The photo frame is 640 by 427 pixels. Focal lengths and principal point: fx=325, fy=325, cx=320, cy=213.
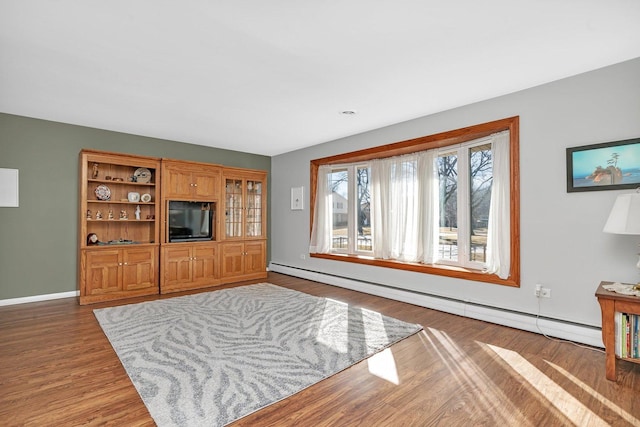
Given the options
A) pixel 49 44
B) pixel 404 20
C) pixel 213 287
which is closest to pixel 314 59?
pixel 404 20

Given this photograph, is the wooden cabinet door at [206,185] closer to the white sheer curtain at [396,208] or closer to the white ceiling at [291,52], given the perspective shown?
the white ceiling at [291,52]

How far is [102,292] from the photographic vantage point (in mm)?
4547

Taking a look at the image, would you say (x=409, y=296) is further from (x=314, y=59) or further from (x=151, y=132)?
(x=151, y=132)

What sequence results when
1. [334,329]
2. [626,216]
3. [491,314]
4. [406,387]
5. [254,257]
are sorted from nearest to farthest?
[406,387] < [626,216] < [334,329] < [491,314] < [254,257]

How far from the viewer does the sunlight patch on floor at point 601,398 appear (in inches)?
76.7

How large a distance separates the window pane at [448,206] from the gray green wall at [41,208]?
5.11 meters

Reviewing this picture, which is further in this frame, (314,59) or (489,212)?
(489,212)

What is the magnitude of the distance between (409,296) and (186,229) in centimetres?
373

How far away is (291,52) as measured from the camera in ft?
8.89

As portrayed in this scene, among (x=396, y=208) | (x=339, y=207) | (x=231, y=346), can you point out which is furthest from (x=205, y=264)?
(x=396, y=208)


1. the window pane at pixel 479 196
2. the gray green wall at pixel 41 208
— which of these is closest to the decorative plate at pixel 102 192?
the gray green wall at pixel 41 208

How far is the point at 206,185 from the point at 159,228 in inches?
41.0

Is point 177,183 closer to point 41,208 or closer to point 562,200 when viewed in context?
point 41,208

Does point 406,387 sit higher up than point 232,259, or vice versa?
point 232,259
